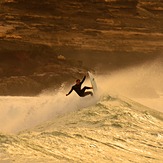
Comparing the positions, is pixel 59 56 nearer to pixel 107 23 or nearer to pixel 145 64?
pixel 107 23

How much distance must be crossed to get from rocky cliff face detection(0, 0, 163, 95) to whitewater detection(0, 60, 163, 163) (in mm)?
7559

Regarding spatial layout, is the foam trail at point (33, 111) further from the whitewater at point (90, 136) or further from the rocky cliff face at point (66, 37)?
the rocky cliff face at point (66, 37)

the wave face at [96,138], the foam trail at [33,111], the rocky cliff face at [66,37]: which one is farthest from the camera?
the rocky cliff face at [66,37]

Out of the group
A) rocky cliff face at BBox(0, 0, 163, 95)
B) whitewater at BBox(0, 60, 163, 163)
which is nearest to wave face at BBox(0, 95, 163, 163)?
whitewater at BBox(0, 60, 163, 163)

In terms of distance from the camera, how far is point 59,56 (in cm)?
1911

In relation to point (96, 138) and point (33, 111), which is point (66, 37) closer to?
point (33, 111)

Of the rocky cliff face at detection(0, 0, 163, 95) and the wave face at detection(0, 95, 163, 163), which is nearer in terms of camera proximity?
the wave face at detection(0, 95, 163, 163)

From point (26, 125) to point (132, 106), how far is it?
272 cm

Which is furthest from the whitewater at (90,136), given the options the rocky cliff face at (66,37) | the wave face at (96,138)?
the rocky cliff face at (66,37)

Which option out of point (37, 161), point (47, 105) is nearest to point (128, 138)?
point (37, 161)

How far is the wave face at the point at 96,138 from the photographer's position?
5.80 metres

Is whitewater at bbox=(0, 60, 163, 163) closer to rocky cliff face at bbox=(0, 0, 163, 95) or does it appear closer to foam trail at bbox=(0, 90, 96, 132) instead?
foam trail at bbox=(0, 90, 96, 132)

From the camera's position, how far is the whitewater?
5824 mm

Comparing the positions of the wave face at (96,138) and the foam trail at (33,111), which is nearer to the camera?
the wave face at (96,138)
